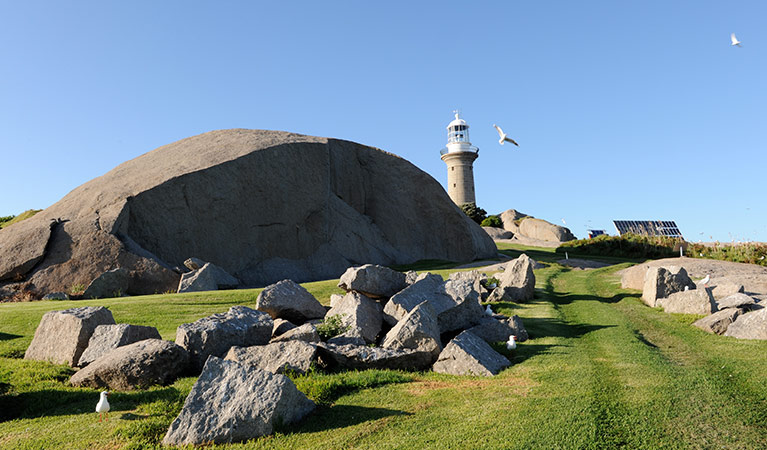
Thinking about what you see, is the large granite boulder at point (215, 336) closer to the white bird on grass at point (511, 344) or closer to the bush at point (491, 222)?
the white bird on grass at point (511, 344)

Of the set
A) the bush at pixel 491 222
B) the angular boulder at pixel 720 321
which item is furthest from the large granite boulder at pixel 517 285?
the bush at pixel 491 222

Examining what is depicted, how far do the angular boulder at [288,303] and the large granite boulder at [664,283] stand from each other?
10065 mm

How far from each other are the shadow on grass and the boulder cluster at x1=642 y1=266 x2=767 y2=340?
8.44 metres

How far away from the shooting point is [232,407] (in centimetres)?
617

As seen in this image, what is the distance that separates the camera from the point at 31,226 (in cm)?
2244

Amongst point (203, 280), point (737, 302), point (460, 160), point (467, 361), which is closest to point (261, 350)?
point (467, 361)

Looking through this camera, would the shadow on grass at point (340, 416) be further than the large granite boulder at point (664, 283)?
No

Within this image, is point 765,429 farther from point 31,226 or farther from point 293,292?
point 31,226

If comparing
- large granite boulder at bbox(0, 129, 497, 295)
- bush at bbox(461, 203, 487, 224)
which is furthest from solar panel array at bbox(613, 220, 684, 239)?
large granite boulder at bbox(0, 129, 497, 295)

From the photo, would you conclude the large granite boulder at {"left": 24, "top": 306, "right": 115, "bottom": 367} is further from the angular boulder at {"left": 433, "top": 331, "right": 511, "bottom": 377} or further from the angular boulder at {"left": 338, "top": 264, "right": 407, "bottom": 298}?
the angular boulder at {"left": 433, "top": 331, "right": 511, "bottom": 377}

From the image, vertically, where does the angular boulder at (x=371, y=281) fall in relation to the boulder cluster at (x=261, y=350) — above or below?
above

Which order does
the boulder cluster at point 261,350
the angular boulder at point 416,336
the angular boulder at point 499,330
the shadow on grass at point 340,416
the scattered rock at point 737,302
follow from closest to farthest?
the boulder cluster at point 261,350 < the shadow on grass at point 340,416 < the angular boulder at point 416,336 < the angular boulder at point 499,330 < the scattered rock at point 737,302

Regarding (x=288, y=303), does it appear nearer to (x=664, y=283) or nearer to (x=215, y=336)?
(x=215, y=336)

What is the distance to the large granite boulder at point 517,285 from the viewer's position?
1651 cm
